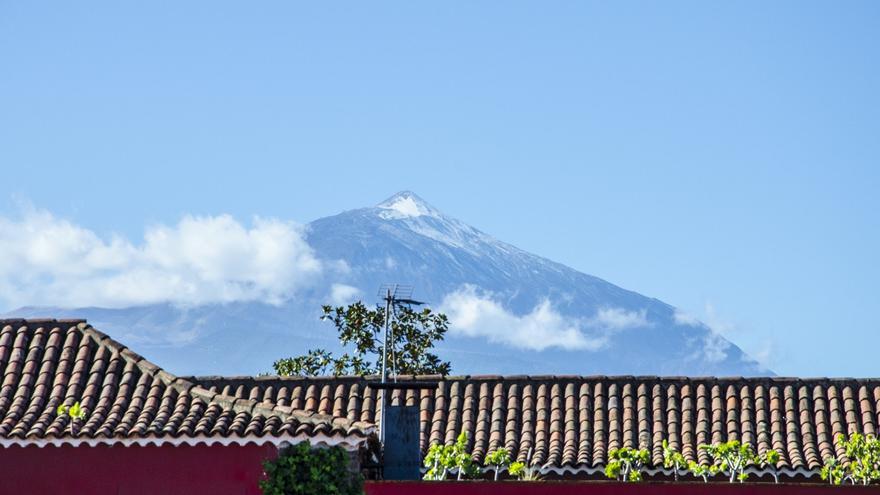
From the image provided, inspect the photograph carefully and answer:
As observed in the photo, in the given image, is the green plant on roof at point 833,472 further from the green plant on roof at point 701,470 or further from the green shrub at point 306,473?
the green shrub at point 306,473

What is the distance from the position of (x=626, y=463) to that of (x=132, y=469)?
29.0 feet

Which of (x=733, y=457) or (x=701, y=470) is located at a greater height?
(x=733, y=457)

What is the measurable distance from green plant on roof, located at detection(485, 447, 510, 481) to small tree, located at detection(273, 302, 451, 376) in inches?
692

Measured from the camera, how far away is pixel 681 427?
3397cm

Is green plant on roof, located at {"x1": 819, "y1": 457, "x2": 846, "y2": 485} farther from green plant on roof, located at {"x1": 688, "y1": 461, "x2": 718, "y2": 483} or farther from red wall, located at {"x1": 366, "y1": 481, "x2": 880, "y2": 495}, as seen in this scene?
red wall, located at {"x1": 366, "y1": 481, "x2": 880, "y2": 495}

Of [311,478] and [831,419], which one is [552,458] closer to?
[831,419]

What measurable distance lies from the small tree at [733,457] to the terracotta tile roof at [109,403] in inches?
285

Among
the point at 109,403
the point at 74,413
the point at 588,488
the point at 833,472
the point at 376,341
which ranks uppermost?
the point at 376,341

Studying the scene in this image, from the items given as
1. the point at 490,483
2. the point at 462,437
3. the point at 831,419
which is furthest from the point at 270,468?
the point at 831,419

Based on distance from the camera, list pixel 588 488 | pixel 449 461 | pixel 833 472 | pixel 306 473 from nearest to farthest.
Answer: pixel 306 473 < pixel 588 488 < pixel 833 472 < pixel 449 461

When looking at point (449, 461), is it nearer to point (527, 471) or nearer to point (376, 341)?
point (527, 471)

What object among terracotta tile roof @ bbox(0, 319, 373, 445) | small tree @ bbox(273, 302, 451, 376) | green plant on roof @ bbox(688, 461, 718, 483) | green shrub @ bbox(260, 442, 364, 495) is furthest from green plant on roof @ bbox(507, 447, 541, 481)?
small tree @ bbox(273, 302, 451, 376)

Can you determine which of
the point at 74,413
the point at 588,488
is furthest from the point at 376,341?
the point at 588,488

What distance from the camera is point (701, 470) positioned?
3108 centimetres
